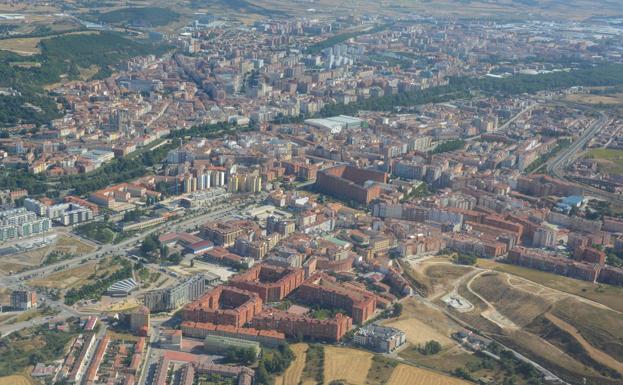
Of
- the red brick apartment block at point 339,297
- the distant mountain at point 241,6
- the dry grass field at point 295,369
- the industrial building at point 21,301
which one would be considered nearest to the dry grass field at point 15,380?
the industrial building at point 21,301

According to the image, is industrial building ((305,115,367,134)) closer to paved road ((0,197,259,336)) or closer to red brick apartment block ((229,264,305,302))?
paved road ((0,197,259,336))

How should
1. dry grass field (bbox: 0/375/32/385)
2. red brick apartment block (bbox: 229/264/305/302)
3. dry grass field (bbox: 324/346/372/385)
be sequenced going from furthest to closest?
red brick apartment block (bbox: 229/264/305/302)
dry grass field (bbox: 324/346/372/385)
dry grass field (bbox: 0/375/32/385)

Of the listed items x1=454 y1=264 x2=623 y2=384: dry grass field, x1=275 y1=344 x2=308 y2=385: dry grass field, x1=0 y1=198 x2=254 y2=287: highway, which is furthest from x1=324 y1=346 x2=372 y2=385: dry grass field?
x1=0 y1=198 x2=254 y2=287: highway

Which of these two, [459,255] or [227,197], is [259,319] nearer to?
[459,255]

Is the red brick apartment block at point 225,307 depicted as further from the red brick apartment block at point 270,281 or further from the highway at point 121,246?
the highway at point 121,246

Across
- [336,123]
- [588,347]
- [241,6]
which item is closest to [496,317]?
[588,347]

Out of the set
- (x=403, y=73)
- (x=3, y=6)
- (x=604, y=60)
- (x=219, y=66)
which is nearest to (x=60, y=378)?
(x=219, y=66)
